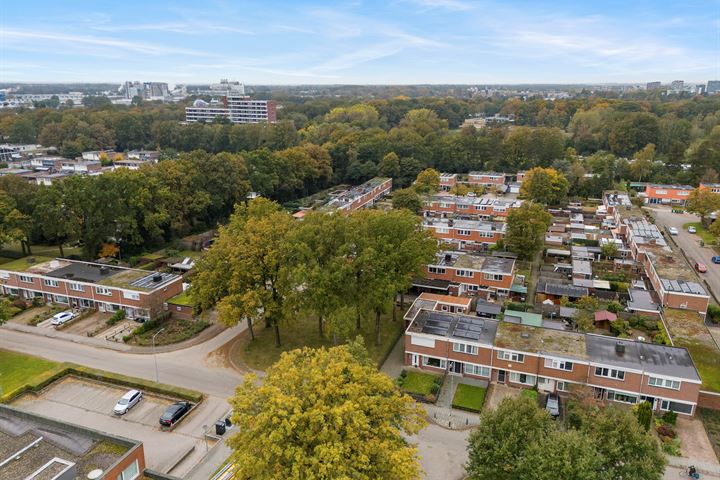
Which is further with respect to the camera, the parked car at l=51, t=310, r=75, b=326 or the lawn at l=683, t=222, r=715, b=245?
the lawn at l=683, t=222, r=715, b=245

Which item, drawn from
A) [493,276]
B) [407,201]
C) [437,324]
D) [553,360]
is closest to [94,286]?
[437,324]

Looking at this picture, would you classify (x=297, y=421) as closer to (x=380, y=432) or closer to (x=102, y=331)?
(x=380, y=432)

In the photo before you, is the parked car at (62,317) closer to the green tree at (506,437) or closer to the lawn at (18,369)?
the lawn at (18,369)

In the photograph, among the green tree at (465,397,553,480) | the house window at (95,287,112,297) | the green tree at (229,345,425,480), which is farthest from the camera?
the house window at (95,287,112,297)

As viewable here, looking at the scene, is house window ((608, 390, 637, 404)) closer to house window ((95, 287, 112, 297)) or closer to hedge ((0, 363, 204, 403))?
hedge ((0, 363, 204, 403))

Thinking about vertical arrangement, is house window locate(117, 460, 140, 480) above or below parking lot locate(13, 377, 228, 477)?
above

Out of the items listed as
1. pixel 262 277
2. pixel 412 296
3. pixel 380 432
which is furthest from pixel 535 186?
pixel 380 432

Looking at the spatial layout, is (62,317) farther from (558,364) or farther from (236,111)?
(236,111)

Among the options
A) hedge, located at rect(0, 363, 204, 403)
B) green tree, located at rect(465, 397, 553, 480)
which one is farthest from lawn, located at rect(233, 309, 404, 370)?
green tree, located at rect(465, 397, 553, 480)
